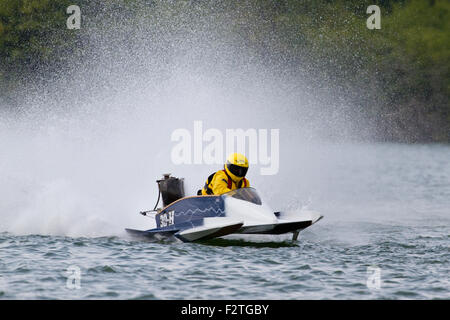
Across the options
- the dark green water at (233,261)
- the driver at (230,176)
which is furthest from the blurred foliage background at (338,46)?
the driver at (230,176)

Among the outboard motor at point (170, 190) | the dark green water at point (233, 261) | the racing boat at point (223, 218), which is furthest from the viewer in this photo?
the outboard motor at point (170, 190)

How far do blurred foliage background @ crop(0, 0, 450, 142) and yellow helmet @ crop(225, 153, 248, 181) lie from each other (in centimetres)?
4077

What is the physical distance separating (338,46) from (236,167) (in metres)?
49.7

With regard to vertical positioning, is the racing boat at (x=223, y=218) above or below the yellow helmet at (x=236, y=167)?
below

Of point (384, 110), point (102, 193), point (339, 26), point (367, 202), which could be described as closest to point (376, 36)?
point (339, 26)

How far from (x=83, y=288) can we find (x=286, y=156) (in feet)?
68.9

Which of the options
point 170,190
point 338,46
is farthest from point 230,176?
point 338,46

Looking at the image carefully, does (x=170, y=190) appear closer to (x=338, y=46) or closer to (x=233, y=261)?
(x=233, y=261)

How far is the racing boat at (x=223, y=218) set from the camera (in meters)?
11.1

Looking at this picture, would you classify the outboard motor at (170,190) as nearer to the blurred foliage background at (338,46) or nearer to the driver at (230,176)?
the driver at (230,176)

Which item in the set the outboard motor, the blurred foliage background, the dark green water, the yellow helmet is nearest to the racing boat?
the dark green water

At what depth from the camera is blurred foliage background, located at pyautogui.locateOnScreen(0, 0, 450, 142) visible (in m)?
52.9

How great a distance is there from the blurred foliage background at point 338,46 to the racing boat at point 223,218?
40.8 meters

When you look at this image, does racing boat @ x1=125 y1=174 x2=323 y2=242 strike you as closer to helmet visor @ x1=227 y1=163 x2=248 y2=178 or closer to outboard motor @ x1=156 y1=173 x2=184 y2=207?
helmet visor @ x1=227 y1=163 x2=248 y2=178
